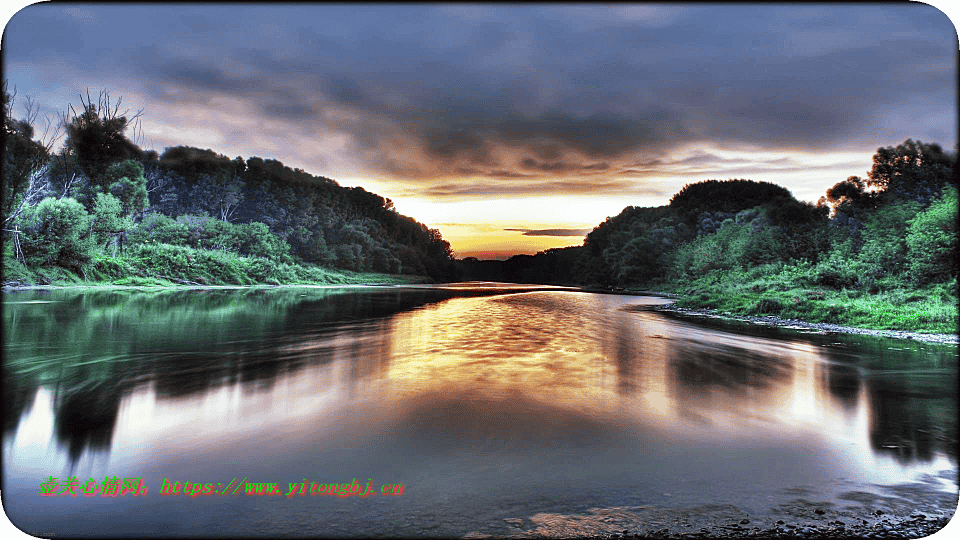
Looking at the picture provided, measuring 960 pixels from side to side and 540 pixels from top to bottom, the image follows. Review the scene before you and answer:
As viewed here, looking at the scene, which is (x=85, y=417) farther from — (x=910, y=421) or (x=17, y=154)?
(x=910, y=421)

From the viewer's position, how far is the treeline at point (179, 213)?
2548 cm

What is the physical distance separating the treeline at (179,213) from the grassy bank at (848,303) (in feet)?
73.0

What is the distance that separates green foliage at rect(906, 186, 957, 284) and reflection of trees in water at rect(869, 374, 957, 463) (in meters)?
11.2

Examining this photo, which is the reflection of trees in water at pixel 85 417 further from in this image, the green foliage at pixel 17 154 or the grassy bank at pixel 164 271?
the grassy bank at pixel 164 271

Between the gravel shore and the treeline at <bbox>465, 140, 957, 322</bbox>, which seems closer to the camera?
the gravel shore

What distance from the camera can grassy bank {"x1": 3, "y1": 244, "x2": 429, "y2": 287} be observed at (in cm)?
2643

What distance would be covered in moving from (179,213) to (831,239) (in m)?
73.3

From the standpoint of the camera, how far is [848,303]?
1880 centimetres

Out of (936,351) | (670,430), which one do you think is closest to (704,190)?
(936,351)

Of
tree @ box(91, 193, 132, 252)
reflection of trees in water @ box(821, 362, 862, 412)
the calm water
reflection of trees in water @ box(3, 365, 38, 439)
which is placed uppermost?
tree @ box(91, 193, 132, 252)

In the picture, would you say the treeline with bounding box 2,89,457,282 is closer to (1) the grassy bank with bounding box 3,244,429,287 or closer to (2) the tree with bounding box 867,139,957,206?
(1) the grassy bank with bounding box 3,244,429,287

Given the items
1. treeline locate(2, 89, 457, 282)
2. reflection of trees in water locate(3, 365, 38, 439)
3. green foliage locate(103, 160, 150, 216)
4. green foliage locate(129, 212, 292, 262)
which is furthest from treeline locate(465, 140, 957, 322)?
green foliage locate(129, 212, 292, 262)

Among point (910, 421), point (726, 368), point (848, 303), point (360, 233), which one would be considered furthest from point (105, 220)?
point (360, 233)

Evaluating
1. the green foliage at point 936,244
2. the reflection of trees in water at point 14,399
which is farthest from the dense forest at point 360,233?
the reflection of trees in water at point 14,399
